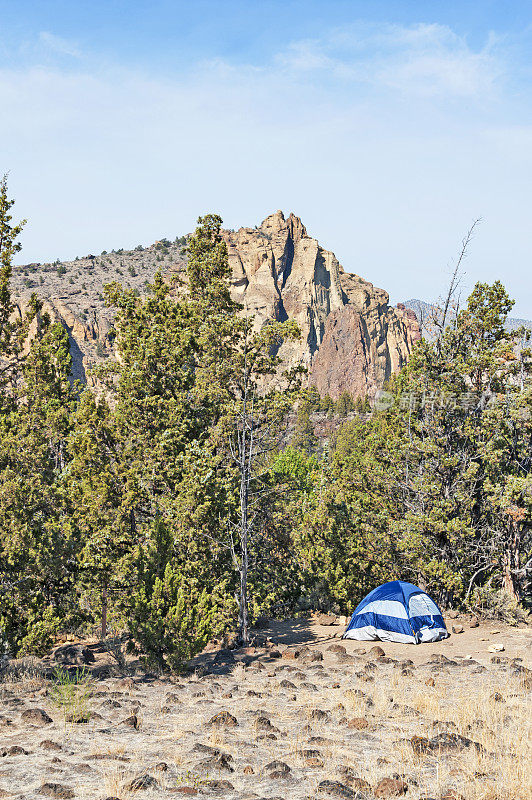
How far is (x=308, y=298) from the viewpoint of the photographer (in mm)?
185625

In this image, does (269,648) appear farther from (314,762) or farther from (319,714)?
(314,762)

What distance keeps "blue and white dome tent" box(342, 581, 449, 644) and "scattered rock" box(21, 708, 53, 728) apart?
9.47 meters

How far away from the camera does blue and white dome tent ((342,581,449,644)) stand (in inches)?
637

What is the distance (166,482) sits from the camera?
16.5 meters

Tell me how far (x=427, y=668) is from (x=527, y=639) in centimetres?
428

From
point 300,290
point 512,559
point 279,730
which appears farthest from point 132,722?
point 300,290

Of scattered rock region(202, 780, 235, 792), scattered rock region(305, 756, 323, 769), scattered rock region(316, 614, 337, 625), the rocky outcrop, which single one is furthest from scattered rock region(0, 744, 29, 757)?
the rocky outcrop

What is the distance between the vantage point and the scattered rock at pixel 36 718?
895 cm

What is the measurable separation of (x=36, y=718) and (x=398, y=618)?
10030mm

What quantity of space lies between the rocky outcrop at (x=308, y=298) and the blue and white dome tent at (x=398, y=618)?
515ft

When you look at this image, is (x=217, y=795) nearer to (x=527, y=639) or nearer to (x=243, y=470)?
(x=243, y=470)

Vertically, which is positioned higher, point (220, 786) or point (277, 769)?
point (220, 786)

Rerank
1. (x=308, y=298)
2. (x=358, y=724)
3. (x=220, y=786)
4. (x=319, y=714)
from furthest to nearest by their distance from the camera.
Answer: (x=308, y=298)
(x=319, y=714)
(x=358, y=724)
(x=220, y=786)

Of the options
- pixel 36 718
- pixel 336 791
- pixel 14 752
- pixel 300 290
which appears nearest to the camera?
pixel 336 791
